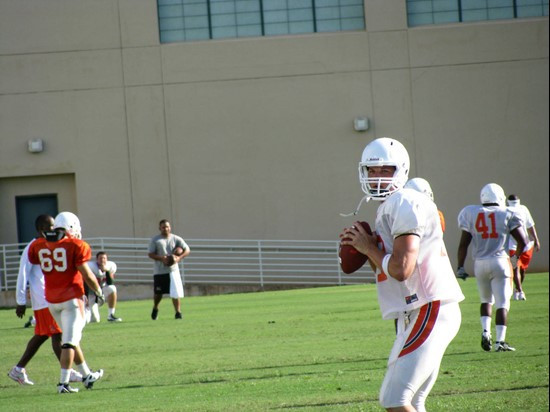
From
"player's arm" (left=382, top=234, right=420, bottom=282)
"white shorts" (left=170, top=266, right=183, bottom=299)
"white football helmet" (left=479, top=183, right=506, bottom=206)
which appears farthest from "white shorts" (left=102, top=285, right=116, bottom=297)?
"player's arm" (left=382, top=234, right=420, bottom=282)

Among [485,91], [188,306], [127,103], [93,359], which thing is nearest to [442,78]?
[485,91]

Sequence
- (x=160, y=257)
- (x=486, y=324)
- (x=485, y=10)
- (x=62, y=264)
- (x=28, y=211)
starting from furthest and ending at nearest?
(x=28, y=211)
(x=485, y=10)
(x=160, y=257)
(x=486, y=324)
(x=62, y=264)

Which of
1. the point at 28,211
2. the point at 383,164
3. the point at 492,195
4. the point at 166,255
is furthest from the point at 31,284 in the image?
the point at 28,211

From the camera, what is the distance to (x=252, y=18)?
3647 centimetres

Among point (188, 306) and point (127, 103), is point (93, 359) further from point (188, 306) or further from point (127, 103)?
point (127, 103)

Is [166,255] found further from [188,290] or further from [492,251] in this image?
[188,290]

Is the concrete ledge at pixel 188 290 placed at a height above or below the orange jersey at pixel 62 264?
below

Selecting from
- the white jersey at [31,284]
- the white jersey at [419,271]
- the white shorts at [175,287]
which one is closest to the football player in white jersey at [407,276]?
the white jersey at [419,271]

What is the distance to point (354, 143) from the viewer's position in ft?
119

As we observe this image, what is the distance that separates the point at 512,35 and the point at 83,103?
13.8m

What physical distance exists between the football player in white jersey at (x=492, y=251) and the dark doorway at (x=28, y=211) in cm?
2448

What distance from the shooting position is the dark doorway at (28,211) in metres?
36.9

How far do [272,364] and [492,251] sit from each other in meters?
3.06

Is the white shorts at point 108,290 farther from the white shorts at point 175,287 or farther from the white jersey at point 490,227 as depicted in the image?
the white jersey at point 490,227
